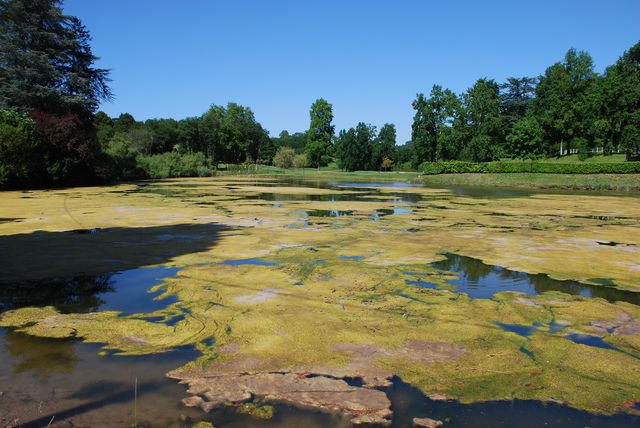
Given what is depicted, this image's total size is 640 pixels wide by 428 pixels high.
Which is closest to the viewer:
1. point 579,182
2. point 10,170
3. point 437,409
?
point 437,409

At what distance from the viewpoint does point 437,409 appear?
3.72m

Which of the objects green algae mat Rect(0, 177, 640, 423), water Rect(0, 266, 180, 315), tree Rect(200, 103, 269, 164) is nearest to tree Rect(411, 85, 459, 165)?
tree Rect(200, 103, 269, 164)

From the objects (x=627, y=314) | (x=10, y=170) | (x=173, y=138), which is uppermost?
(x=173, y=138)

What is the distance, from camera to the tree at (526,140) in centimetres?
6112

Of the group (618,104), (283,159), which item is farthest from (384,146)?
(618,104)

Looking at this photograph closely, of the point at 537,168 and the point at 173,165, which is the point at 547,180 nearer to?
the point at 537,168

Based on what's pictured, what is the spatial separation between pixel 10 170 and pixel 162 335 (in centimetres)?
2941

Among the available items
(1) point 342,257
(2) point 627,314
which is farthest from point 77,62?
(2) point 627,314

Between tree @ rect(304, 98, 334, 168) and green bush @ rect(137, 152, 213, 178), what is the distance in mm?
29481

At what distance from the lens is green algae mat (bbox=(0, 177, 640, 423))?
4172 millimetres

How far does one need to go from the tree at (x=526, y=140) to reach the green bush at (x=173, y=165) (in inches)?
1692

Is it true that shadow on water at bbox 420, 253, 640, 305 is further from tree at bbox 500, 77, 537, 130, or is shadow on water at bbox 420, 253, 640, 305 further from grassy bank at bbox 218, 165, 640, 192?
tree at bbox 500, 77, 537, 130

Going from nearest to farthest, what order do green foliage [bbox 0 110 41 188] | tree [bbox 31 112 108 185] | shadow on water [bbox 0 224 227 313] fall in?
shadow on water [bbox 0 224 227 313]
green foliage [bbox 0 110 41 188]
tree [bbox 31 112 108 185]

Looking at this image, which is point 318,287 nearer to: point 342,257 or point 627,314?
point 342,257
